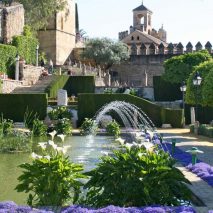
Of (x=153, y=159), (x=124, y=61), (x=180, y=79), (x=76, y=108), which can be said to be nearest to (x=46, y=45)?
(x=124, y=61)

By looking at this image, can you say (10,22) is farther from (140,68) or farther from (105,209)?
(105,209)

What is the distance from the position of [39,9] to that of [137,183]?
156 ft

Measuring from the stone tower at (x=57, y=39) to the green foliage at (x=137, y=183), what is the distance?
51417mm

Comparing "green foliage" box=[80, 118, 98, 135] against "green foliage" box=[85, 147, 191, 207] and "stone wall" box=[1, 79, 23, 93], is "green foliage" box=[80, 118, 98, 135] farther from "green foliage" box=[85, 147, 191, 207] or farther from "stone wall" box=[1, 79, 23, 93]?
"green foliage" box=[85, 147, 191, 207]

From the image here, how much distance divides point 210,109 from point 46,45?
3060 centimetres

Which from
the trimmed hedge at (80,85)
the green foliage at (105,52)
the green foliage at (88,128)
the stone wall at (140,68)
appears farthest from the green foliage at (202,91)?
the stone wall at (140,68)

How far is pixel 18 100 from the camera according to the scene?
29484mm

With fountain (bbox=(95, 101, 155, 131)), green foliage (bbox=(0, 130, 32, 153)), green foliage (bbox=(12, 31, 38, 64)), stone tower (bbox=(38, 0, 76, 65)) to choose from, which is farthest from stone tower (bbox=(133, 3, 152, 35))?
green foliage (bbox=(0, 130, 32, 153))

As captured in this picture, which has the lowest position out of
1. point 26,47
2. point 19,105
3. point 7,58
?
point 19,105

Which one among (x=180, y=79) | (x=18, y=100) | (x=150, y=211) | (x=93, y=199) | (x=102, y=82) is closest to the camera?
(x=150, y=211)

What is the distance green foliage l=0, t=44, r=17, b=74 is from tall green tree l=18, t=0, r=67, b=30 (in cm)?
1122

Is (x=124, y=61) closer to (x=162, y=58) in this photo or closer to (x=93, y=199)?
(x=162, y=58)

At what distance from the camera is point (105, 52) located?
58.9 m

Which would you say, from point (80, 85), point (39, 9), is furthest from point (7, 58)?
point (39, 9)
